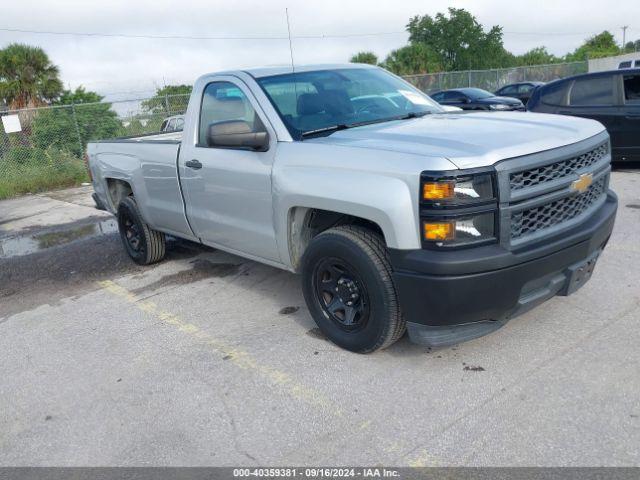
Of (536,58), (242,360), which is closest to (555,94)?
(242,360)

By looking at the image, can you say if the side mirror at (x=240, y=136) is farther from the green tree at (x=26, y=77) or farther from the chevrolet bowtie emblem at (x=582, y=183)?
the green tree at (x=26, y=77)

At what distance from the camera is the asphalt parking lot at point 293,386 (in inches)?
116

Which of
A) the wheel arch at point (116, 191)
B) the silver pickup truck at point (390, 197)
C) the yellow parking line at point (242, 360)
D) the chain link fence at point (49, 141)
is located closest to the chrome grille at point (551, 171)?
the silver pickup truck at point (390, 197)

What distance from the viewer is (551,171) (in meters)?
3.32

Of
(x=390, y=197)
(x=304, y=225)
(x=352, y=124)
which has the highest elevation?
(x=352, y=124)

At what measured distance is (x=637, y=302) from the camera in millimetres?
4254

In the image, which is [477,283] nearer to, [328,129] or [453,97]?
[328,129]

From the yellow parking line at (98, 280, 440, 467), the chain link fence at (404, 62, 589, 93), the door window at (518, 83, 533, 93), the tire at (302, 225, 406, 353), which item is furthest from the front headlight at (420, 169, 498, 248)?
the chain link fence at (404, 62, 589, 93)

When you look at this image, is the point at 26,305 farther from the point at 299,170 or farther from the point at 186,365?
the point at 299,170

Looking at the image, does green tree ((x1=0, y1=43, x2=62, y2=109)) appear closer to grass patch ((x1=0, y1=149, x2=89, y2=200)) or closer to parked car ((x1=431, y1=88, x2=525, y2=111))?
grass patch ((x1=0, y1=149, x2=89, y2=200))

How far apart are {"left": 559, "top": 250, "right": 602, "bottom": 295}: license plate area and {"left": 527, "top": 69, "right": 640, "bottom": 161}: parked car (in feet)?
19.9

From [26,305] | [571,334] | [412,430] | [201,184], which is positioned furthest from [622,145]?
[26,305]

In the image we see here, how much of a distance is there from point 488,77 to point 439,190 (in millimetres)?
29575

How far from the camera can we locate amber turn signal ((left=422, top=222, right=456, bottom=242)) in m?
3.06
